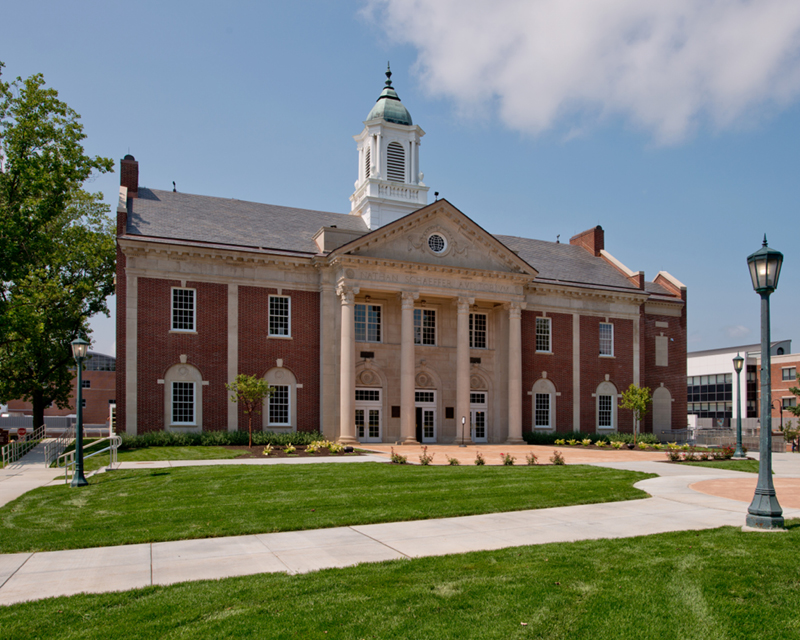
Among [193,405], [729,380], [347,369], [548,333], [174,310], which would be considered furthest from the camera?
[729,380]

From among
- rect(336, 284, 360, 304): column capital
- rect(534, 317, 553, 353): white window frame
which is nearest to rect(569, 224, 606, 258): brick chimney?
rect(534, 317, 553, 353): white window frame

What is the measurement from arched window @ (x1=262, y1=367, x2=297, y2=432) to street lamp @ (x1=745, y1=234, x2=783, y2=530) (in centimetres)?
2588

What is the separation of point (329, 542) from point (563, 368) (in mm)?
33756

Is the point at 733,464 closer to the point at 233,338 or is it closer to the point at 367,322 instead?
the point at 367,322

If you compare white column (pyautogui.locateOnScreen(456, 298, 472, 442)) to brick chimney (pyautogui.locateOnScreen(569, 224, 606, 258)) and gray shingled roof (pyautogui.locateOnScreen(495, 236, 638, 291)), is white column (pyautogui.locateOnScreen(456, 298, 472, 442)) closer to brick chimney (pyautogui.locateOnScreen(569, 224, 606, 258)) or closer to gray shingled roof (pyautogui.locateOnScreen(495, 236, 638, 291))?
gray shingled roof (pyautogui.locateOnScreen(495, 236, 638, 291))

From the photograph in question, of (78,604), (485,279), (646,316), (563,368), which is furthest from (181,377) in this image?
(646,316)

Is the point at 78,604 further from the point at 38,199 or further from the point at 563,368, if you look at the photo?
the point at 563,368

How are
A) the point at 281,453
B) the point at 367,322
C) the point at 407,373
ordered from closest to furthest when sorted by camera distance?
the point at 281,453
the point at 407,373
the point at 367,322

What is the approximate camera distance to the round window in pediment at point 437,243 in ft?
121

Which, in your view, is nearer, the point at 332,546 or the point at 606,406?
the point at 332,546

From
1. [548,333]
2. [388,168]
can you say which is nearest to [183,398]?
[388,168]

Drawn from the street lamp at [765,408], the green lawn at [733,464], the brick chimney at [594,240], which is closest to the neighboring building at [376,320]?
the brick chimney at [594,240]

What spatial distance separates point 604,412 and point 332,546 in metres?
36.7

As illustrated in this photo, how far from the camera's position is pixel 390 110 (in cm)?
4547
